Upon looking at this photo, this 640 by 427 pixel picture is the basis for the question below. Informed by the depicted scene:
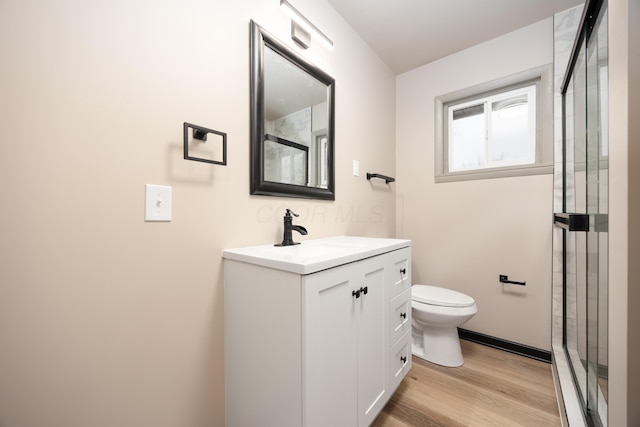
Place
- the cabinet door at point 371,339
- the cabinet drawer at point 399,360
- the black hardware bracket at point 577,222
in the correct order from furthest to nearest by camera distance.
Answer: the cabinet drawer at point 399,360 → the black hardware bracket at point 577,222 → the cabinet door at point 371,339

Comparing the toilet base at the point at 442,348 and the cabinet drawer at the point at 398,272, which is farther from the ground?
the cabinet drawer at the point at 398,272

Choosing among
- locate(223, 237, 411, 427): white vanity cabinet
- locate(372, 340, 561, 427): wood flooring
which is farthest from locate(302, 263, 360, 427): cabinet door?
locate(372, 340, 561, 427): wood flooring

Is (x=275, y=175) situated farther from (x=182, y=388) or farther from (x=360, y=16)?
(x=360, y=16)

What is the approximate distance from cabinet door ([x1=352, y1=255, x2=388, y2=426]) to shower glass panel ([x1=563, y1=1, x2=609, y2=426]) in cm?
80

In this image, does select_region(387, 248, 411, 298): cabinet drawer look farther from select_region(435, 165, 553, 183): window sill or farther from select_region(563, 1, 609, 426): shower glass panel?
select_region(435, 165, 553, 183): window sill

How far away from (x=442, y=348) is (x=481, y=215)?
1.10 meters

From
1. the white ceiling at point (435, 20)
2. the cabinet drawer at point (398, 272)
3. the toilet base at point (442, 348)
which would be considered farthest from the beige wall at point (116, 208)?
the toilet base at point (442, 348)

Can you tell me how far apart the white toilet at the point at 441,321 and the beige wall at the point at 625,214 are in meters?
0.88

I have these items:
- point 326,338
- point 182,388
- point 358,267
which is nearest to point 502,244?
point 358,267

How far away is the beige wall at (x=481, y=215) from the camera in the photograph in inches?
71.2

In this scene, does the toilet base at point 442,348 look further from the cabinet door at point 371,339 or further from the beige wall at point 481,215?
the cabinet door at point 371,339

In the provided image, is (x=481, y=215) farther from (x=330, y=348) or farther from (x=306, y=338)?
(x=306, y=338)

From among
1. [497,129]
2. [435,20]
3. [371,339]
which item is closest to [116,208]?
[371,339]

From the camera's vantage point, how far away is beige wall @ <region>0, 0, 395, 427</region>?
66cm
